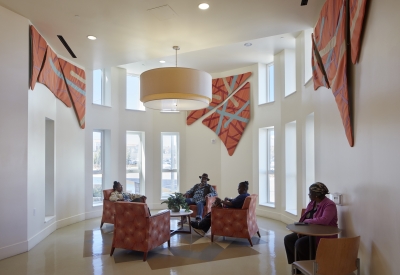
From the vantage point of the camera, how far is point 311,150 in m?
6.23

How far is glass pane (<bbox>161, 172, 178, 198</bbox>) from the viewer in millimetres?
9641

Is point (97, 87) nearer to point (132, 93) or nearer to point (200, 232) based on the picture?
point (132, 93)

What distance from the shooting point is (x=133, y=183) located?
9281mm

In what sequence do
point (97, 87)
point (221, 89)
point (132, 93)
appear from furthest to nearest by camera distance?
point (132, 93) → point (221, 89) → point (97, 87)

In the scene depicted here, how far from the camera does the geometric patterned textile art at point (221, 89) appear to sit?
29.1 ft

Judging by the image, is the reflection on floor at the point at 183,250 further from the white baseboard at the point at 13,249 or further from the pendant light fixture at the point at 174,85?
the pendant light fixture at the point at 174,85

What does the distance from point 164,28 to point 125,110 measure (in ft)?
13.4

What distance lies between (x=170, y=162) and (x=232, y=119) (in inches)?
96.5

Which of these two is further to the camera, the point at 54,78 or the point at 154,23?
the point at 54,78

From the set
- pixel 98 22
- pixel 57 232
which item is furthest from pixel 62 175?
pixel 98 22

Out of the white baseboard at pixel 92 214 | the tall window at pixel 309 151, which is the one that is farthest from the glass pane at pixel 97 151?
the tall window at pixel 309 151

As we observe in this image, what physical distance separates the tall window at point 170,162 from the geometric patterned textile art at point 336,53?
6.11 metres

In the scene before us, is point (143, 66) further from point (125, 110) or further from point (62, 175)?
point (62, 175)

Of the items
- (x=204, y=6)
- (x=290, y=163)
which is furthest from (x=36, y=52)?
(x=290, y=163)
